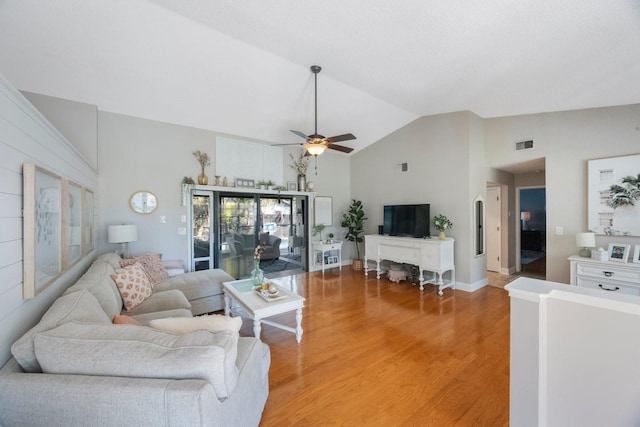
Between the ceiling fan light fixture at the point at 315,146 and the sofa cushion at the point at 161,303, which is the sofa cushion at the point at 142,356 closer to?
the sofa cushion at the point at 161,303

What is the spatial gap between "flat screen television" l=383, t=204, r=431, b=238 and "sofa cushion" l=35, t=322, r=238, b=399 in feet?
14.8

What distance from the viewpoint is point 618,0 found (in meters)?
2.00

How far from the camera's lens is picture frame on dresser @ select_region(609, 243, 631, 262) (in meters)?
3.35

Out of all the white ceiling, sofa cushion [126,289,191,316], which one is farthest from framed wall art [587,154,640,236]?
sofa cushion [126,289,191,316]

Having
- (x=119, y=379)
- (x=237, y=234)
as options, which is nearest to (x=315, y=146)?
(x=237, y=234)

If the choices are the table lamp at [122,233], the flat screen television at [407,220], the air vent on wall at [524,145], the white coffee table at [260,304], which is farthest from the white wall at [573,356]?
the table lamp at [122,233]

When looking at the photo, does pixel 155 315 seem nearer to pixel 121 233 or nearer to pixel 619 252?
pixel 121 233

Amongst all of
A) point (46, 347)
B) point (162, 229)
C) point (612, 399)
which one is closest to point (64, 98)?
point (162, 229)

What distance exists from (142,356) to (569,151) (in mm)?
5606

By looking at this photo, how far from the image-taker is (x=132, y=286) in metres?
2.77

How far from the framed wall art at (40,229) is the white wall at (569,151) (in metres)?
5.99

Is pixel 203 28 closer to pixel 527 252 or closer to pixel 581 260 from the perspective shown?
pixel 581 260

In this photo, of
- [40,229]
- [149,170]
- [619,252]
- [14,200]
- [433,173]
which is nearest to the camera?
[14,200]

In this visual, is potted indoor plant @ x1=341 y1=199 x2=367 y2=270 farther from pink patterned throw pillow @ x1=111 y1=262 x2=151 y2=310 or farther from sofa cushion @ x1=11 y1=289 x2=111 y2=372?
sofa cushion @ x1=11 y1=289 x2=111 y2=372
